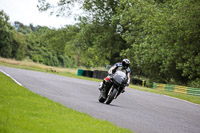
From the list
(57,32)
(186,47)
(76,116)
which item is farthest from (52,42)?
(76,116)

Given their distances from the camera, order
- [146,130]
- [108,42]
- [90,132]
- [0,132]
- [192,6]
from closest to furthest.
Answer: [0,132]
[90,132]
[146,130]
[192,6]
[108,42]

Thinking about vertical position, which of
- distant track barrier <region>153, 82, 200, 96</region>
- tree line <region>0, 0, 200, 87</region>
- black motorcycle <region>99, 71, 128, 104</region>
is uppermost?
tree line <region>0, 0, 200, 87</region>

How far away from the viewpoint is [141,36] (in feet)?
142

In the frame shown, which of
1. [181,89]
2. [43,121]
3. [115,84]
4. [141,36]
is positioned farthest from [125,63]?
[141,36]

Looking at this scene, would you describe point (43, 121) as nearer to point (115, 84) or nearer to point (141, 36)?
point (115, 84)

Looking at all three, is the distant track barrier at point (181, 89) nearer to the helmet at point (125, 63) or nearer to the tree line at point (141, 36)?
the tree line at point (141, 36)

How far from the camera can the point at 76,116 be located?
8227mm

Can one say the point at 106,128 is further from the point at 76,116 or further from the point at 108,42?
the point at 108,42

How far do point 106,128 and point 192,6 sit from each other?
26.7m

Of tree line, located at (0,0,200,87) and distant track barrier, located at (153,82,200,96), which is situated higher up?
tree line, located at (0,0,200,87)

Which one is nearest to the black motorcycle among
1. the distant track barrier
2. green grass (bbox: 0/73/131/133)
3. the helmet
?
the helmet

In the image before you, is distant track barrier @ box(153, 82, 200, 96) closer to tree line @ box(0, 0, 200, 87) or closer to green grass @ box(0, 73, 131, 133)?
tree line @ box(0, 0, 200, 87)

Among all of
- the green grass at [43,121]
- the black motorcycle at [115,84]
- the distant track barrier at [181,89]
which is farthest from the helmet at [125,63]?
the distant track barrier at [181,89]

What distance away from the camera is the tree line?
33844 millimetres
